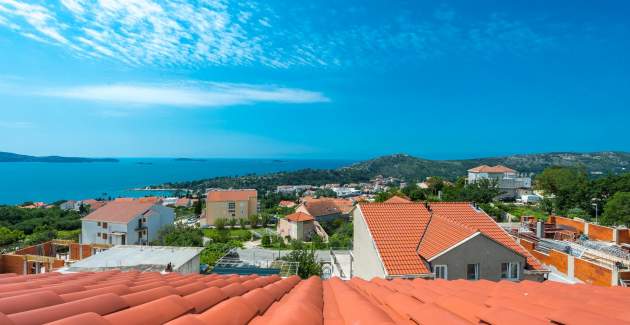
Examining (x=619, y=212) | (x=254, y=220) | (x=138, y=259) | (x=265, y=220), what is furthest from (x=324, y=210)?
(x=138, y=259)

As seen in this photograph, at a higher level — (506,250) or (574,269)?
(506,250)

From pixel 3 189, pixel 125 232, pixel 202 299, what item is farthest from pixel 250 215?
pixel 3 189

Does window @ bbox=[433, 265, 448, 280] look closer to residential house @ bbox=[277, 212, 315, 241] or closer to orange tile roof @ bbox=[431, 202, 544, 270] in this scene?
orange tile roof @ bbox=[431, 202, 544, 270]

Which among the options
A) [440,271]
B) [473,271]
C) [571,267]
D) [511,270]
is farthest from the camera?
[571,267]

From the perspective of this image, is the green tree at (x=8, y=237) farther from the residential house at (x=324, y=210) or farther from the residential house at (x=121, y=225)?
the residential house at (x=324, y=210)

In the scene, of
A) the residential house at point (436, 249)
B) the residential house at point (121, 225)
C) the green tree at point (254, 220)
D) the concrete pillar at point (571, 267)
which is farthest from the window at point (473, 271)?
the green tree at point (254, 220)

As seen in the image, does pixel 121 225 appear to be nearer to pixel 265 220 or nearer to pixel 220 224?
pixel 220 224

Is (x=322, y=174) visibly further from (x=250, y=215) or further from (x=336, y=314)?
(x=336, y=314)
